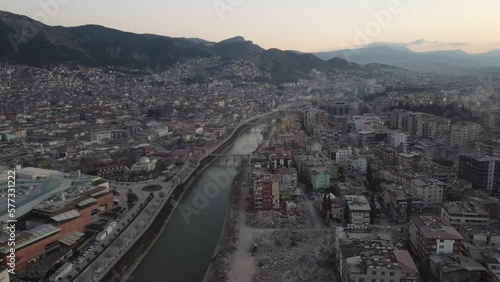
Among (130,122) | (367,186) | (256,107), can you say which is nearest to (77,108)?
(130,122)

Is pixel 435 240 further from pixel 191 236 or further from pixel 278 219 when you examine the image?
pixel 191 236

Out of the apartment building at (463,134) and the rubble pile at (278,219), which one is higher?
the apartment building at (463,134)

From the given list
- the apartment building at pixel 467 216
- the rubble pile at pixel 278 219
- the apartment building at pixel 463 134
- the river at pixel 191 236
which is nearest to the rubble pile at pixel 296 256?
the rubble pile at pixel 278 219

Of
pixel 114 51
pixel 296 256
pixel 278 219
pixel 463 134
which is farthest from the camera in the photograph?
pixel 114 51

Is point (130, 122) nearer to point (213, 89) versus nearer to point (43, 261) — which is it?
point (43, 261)

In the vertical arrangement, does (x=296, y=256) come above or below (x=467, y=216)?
below

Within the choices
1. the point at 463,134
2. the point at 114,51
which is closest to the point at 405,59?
the point at 114,51

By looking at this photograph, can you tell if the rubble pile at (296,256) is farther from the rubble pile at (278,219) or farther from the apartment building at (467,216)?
the apartment building at (467,216)
